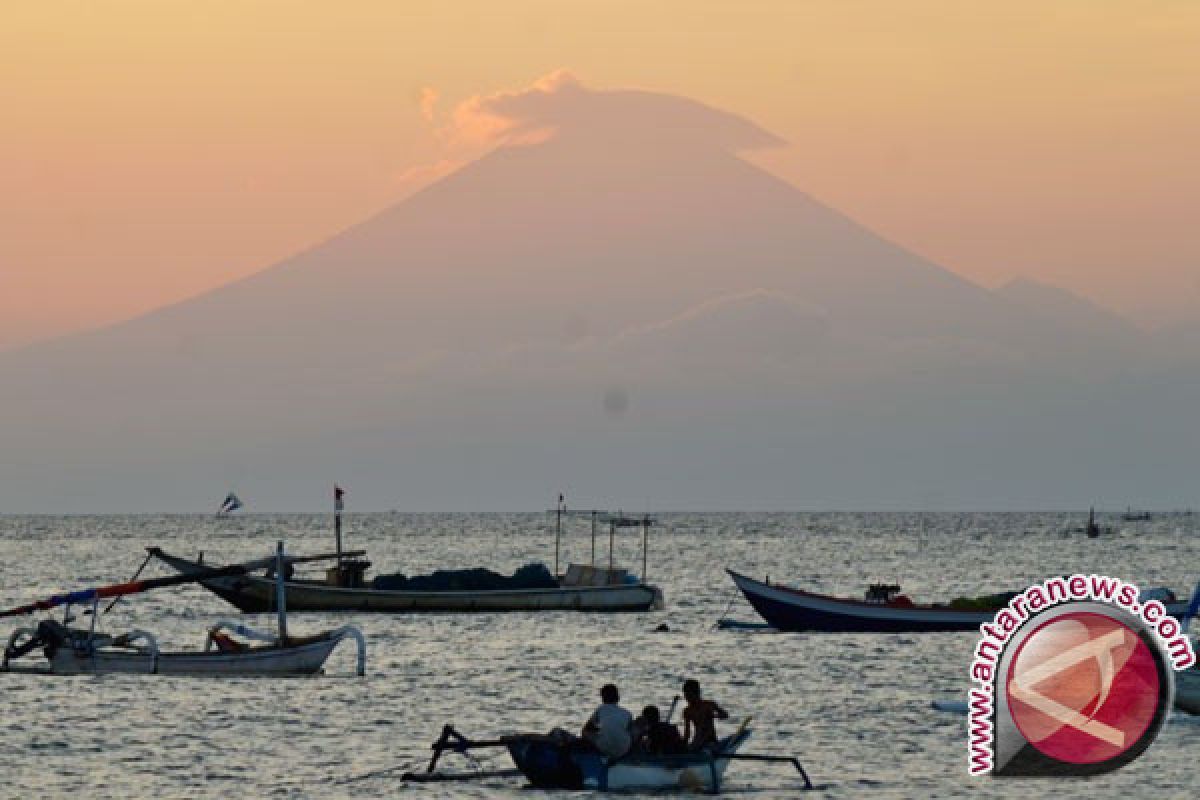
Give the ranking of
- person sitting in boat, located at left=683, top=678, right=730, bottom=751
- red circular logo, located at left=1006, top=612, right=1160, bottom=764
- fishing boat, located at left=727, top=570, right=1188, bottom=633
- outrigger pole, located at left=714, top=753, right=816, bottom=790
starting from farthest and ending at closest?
fishing boat, located at left=727, top=570, right=1188, bottom=633, outrigger pole, located at left=714, top=753, right=816, bottom=790, person sitting in boat, located at left=683, top=678, right=730, bottom=751, red circular logo, located at left=1006, top=612, right=1160, bottom=764

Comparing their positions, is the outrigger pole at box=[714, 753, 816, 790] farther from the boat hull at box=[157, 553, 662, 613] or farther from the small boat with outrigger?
the boat hull at box=[157, 553, 662, 613]

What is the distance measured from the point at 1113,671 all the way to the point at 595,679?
40456 mm

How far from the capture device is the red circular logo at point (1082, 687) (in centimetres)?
2814

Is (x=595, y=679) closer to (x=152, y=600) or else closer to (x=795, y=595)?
(x=795, y=595)

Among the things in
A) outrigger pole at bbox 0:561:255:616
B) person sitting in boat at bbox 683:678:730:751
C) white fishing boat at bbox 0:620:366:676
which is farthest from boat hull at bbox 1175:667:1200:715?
outrigger pole at bbox 0:561:255:616

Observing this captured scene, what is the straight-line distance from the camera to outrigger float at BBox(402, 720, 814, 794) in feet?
138

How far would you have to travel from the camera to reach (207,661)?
63.6 metres

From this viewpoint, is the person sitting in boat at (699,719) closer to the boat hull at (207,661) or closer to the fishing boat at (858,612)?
the boat hull at (207,661)

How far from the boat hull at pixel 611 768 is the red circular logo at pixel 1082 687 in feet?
19.4

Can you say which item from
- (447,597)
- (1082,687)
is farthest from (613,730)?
(447,597)

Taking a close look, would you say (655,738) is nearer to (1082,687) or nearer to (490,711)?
(1082,687)

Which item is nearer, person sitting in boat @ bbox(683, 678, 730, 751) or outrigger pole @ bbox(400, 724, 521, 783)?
person sitting in boat @ bbox(683, 678, 730, 751)

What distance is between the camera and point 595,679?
226 ft

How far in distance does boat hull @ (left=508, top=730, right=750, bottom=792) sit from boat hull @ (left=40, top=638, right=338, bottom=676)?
2078 cm
